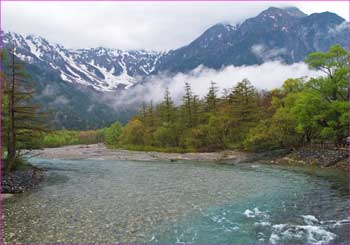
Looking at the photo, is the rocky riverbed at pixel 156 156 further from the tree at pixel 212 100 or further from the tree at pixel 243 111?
the tree at pixel 212 100

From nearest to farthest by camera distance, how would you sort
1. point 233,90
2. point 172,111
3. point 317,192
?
point 317,192, point 233,90, point 172,111

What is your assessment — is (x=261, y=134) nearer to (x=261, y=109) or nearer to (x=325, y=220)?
(x=261, y=109)

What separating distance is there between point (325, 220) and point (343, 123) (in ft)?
104

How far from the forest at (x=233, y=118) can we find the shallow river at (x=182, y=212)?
23.3ft

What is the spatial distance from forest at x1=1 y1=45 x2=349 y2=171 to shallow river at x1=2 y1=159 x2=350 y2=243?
7114 millimetres

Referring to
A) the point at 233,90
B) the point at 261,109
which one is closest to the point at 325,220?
the point at 261,109

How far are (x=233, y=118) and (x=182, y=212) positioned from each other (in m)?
58.8

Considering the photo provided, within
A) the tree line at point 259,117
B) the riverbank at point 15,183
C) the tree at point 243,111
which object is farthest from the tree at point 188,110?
the riverbank at point 15,183

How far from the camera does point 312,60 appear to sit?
159 ft

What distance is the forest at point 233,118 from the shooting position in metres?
30.9

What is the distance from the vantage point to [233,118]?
76250 mm

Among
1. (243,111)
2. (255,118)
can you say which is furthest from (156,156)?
(255,118)

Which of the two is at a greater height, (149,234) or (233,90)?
(233,90)

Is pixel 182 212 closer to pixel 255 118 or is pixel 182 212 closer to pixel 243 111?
pixel 255 118
